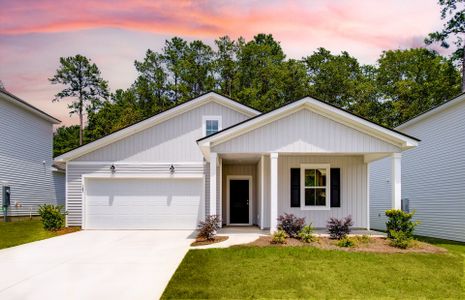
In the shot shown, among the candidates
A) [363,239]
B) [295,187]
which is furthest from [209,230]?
[295,187]

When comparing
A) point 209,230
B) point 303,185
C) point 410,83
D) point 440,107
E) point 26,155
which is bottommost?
point 209,230

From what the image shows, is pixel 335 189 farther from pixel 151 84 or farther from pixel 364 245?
pixel 151 84

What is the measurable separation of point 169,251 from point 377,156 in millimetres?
8001

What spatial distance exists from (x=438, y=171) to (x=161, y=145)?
11.3m

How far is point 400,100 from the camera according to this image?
35812 mm

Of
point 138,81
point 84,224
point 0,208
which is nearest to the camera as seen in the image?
point 84,224

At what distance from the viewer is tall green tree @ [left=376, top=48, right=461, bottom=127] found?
3306 cm

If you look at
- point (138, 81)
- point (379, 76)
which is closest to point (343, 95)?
point (379, 76)

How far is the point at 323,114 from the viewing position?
566 inches

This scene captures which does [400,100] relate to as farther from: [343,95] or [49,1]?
[49,1]

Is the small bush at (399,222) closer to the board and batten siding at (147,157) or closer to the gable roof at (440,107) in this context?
the gable roof at (440,107)

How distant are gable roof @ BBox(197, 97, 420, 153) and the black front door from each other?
5680 millimetres

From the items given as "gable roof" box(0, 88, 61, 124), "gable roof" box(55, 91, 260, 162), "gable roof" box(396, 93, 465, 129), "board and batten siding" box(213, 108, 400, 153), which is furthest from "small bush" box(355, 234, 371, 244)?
"gable roof" box(0, 88, 61, 124)

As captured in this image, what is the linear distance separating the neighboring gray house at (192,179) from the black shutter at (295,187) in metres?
0.04
